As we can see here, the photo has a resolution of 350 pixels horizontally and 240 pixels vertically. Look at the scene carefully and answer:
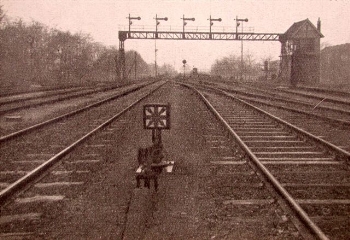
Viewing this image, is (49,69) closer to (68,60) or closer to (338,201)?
(68,60)

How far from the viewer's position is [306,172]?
6691 millimetres

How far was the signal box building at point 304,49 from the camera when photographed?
54.2m

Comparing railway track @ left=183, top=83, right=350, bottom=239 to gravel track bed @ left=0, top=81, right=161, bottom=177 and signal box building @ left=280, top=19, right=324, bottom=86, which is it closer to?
gravel track bed @ left=0, top=81, right=161, bottom=177

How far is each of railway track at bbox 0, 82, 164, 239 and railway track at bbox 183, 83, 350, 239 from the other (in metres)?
→ 2.71

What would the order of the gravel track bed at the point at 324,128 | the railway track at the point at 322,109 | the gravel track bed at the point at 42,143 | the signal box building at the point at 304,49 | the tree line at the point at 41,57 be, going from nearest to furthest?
the gravel track bed at the point at 42,143 < the gravel track bed at the point at 324,128 < the railway track at the point at 322,109 < the tree line at the point at 41,57 < the signal box building at the point at 304,49

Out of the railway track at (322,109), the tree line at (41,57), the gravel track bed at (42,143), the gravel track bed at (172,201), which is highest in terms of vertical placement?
the tree line at (41,57)

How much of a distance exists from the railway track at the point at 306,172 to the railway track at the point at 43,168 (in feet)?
8.91

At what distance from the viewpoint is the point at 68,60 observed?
69938 mm

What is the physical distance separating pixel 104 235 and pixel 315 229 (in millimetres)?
1975

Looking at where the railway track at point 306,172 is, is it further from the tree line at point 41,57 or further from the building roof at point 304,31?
the building roof at point 304,31

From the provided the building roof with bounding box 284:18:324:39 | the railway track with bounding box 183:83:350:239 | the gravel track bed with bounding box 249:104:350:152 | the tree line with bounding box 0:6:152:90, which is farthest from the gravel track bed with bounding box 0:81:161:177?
the building roof with bounding box 284:18:324:39

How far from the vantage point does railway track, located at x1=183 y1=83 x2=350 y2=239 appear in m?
4.55

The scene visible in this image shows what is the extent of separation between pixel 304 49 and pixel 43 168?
53.6m

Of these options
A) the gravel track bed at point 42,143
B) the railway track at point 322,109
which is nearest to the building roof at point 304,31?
the railway track at point 322,109
